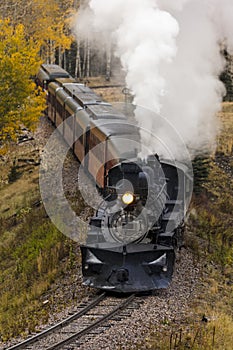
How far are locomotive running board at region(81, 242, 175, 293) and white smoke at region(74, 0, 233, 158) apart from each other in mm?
3070

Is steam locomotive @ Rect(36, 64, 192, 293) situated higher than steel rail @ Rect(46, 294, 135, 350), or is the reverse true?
steam locomotive @ Rect(36, 64, 192, 293)

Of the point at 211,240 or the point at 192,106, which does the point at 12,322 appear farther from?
the point at 192,106

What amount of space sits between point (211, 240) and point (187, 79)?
6362mm

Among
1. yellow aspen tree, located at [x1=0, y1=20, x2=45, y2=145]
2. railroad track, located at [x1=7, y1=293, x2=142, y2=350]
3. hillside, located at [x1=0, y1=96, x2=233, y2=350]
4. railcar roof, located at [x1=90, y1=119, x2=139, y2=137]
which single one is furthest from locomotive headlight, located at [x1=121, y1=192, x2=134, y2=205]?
yellow aspen tree, located at [x1=0, y1=20, x2=45, y2=145]

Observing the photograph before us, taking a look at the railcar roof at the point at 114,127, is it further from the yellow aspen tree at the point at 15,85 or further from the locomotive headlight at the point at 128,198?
the yellow aspen tree at the point at 15,85

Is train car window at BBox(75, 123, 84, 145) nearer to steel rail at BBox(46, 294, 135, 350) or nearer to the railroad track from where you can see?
the railroad track

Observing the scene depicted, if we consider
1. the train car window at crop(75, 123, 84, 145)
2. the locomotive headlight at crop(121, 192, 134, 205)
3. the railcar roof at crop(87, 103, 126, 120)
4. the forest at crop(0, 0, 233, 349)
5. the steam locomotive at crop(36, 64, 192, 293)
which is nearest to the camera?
A: the locomotive headlight at crop(121, 192, 134, 205)

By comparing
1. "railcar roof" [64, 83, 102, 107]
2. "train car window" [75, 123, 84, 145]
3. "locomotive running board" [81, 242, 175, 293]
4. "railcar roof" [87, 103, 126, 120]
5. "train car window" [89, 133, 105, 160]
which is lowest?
"locomotive running board" [81, 242, 175, 293]

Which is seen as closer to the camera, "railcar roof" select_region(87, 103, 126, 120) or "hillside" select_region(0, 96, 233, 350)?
"hillside" select_region(0, 96, 233, 350)

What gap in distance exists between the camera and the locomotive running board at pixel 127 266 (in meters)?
8.46

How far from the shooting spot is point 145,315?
7758mm

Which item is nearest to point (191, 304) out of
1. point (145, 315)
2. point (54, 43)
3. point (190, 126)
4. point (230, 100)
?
point (145, 315)

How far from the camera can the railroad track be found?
682 centimetres

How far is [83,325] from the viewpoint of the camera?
7.43 meters
